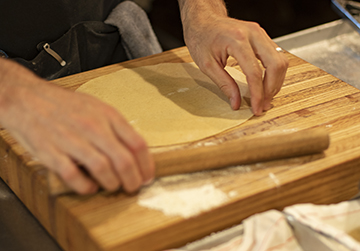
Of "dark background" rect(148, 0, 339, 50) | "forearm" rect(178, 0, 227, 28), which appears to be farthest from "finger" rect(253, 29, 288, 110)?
"dark background" rect(148, 0, 339, 50)

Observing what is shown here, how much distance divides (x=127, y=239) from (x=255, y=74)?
47 centimetres

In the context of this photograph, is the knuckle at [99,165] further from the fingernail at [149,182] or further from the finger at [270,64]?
the finger at [270,64]

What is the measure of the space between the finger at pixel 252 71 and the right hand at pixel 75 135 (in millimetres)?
352

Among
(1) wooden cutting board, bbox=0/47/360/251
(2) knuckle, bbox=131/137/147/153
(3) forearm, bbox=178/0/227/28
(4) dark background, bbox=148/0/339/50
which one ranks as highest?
(3) forearm, bbox=178/0/227/28

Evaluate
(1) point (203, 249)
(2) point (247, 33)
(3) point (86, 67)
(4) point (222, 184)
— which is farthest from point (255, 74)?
(3) point (86, 67)

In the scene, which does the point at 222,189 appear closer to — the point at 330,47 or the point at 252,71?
the point at 252,71

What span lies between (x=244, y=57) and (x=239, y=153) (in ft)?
0.88

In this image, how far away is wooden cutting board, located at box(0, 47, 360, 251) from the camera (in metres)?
0.57

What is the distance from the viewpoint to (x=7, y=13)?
3.33ft

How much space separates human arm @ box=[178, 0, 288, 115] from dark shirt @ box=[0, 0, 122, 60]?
1.32ft

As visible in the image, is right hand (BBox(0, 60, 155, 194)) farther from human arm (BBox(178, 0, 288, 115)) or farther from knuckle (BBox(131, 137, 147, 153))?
human arm (BBox(178, 0, 288, 115))

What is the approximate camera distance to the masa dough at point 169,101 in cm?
79

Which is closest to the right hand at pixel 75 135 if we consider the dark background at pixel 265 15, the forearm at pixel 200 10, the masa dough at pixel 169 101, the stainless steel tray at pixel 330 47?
the masa dough at pixel 169 101

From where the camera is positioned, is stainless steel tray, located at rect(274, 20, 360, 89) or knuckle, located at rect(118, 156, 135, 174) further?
stainless steel tray, located at rect(274, 20, 360, 89)
